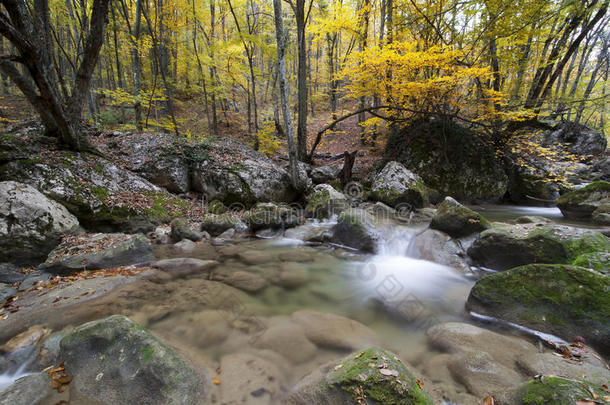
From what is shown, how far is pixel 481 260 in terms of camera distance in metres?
5.11

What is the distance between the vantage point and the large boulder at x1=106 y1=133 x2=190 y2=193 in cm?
808

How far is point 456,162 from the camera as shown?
1055cm

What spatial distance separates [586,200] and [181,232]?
11.3 metres

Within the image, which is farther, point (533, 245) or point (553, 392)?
point (533, 245)

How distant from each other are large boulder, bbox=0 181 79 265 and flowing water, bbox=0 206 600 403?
178 cm

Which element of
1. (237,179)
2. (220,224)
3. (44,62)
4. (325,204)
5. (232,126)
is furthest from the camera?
(232,126)

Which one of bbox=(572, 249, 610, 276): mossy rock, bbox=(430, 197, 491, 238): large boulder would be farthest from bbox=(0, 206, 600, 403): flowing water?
bbox=(572, 249, 610, 276): mossy rock

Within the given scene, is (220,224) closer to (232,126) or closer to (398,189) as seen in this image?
(398,189)

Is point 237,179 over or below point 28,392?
over

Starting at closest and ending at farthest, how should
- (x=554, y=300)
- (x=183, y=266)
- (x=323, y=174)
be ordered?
(x=554, y=300) → (x=183, y=266) → (x=323, y=174)

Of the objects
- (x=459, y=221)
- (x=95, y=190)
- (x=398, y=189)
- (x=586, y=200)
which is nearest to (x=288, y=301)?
(x=459, y=221)

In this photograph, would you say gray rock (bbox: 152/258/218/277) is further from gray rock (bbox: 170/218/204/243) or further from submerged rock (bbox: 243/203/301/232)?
submerged rock (bbox: 243/203/301/232)

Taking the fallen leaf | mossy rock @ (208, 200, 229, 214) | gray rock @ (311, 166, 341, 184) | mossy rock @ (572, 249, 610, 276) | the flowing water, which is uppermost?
gray rock @ (311, 166, 341, 184)

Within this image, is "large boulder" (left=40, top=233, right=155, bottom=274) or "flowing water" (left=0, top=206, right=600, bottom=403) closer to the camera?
"flowing water" (left=0, top=206, right=600, bottom=403)
